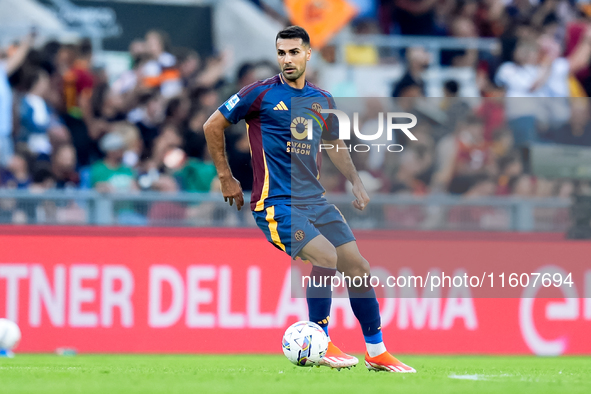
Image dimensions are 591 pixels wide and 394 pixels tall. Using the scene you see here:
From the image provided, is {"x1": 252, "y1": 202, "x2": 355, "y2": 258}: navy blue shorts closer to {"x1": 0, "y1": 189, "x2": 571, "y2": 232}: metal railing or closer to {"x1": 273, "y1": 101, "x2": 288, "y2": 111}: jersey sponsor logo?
{"x1": 273, "y1": 101, "x2": 288, "y2": 111}: jersey sponsor logo

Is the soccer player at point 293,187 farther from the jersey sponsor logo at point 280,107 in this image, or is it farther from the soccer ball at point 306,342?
the soccer ball at point 306,342

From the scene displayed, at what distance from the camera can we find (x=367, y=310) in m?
6.26

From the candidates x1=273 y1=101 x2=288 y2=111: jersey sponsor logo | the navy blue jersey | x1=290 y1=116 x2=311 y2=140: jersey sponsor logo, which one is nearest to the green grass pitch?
the navy blue jersey

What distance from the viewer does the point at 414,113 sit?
10648mm

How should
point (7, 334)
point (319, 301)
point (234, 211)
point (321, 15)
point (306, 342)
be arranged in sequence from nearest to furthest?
point (306, 342) → point (319, 301) → point (7, 334) → point (234, 211) → point (321, 15)

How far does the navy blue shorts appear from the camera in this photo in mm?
6145

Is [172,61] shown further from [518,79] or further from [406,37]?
[518,79]

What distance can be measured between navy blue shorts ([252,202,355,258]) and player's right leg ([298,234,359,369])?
7 centimetres

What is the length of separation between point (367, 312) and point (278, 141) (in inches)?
54.0

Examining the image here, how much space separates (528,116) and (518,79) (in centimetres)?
225

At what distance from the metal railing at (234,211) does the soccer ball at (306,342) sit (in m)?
3.48

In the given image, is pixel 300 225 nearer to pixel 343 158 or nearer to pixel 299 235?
pixel 299 235

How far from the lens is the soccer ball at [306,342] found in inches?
239

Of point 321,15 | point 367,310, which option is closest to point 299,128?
point 367,310
